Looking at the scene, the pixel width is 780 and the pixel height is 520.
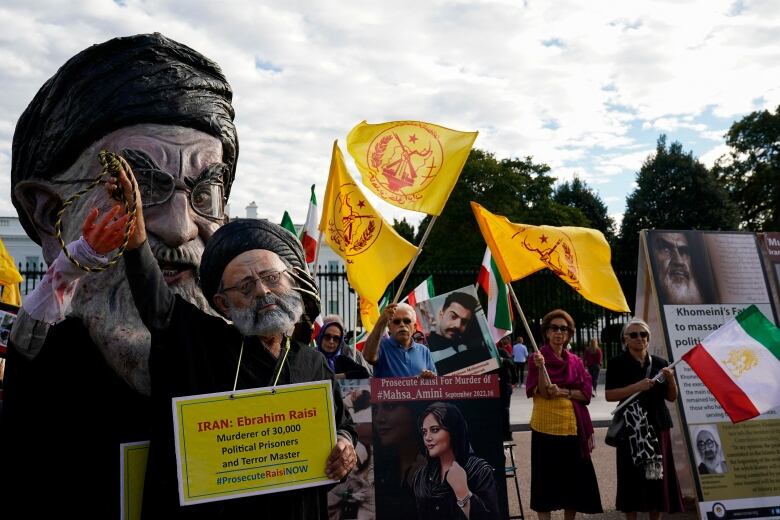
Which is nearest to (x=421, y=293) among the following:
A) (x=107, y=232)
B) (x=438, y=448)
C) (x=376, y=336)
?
(x=376, y=336)

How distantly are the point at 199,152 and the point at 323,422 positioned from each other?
1.19 meters

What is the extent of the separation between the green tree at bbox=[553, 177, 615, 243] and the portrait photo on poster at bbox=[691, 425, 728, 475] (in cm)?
4199

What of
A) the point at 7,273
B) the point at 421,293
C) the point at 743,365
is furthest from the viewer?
the point at 421,293

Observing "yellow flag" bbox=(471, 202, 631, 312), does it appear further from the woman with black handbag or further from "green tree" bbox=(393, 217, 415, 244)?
"green tree" bbox=(393, 217, 415, 244)

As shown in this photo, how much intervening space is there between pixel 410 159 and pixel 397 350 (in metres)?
1.49

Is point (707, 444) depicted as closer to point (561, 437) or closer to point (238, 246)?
point (561, 437)

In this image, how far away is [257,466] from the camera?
2145 mm

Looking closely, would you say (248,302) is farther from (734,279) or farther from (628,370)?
(734,279)

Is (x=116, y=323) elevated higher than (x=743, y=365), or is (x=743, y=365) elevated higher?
(x=743, y=365)

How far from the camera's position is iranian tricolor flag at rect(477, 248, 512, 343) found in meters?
9.82

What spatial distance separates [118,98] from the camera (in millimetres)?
2699

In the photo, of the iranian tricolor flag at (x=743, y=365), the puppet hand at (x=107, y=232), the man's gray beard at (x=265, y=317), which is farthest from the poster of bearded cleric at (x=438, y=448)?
the puppet hand at (x=107, y=232)

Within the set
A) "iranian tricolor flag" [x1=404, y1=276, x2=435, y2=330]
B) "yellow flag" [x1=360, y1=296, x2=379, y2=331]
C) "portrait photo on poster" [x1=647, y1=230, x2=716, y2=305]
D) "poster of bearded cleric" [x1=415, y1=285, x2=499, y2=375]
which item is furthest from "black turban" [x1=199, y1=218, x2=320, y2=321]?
"iranian tricolor flag" [x1=404, y1=276, x2=435, y2=330]

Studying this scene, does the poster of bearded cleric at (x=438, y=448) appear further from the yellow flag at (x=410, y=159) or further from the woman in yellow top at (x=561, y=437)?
the yellow flag at (x=410, y=159)
